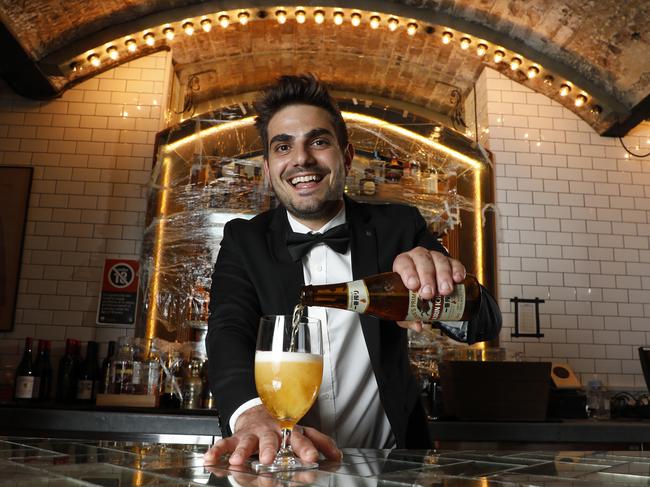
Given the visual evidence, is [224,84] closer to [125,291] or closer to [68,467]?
[125,291]

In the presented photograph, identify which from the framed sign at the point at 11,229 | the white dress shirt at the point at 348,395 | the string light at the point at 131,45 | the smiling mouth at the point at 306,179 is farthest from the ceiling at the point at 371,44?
the white dress shirt at the point at 348,395

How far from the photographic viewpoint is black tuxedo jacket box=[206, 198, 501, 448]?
1.50m

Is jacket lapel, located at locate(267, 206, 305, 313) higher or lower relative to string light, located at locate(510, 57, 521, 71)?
lower

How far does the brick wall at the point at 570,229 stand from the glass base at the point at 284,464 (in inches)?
125

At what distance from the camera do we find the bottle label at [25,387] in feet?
10.5

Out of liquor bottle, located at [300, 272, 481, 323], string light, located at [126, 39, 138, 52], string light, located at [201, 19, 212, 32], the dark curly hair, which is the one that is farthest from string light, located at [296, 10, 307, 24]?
liquor bottle, located at [300, 272, 481, 323]

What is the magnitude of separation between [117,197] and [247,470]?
3398 millimetres

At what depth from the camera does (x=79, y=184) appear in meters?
3.93

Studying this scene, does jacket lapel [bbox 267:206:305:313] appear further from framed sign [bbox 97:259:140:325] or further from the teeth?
framed sign [bbox 97:259:140:325]

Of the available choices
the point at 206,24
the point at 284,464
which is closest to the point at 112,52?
the point at 206,24

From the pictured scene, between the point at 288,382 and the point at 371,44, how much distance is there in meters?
3.64

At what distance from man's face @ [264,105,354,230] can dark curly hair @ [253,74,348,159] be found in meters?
0.02

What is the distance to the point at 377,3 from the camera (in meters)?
3.89

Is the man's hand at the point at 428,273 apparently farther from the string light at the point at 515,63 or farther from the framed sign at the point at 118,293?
the string light at the point at 515,63
